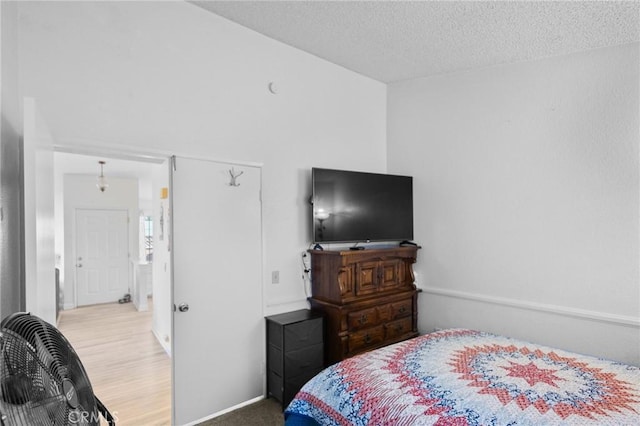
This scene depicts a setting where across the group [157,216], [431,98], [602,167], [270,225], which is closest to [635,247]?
[602,167]

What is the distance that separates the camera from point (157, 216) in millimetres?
4758

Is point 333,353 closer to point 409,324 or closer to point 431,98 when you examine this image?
point 409,324

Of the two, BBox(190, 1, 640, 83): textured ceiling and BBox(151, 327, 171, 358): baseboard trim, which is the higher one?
BBox(190, 1, 640, 83): textured ceiling

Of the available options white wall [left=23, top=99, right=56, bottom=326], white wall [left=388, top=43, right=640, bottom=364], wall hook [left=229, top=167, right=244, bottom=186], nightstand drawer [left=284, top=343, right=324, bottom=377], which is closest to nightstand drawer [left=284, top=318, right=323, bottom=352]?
nightstand drawer [left=284, top=343, right=324, bottom=377]

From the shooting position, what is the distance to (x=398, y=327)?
12.0ft

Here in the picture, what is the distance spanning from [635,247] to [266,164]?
289 cm

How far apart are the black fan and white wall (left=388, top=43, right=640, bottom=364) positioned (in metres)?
3.25

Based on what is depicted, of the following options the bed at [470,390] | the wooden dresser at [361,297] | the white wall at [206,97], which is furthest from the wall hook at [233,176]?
the bed at [470,390]

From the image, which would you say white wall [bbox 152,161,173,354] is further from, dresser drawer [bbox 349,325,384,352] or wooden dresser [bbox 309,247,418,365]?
dresser drawer [bbox 349,325,384,352]

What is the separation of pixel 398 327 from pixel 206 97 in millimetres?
2702

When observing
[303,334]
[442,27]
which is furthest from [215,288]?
[442,27]

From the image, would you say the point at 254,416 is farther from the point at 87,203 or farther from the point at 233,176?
the point at 87,203

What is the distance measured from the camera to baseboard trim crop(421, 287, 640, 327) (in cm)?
279

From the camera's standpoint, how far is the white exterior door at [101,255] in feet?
23.4
